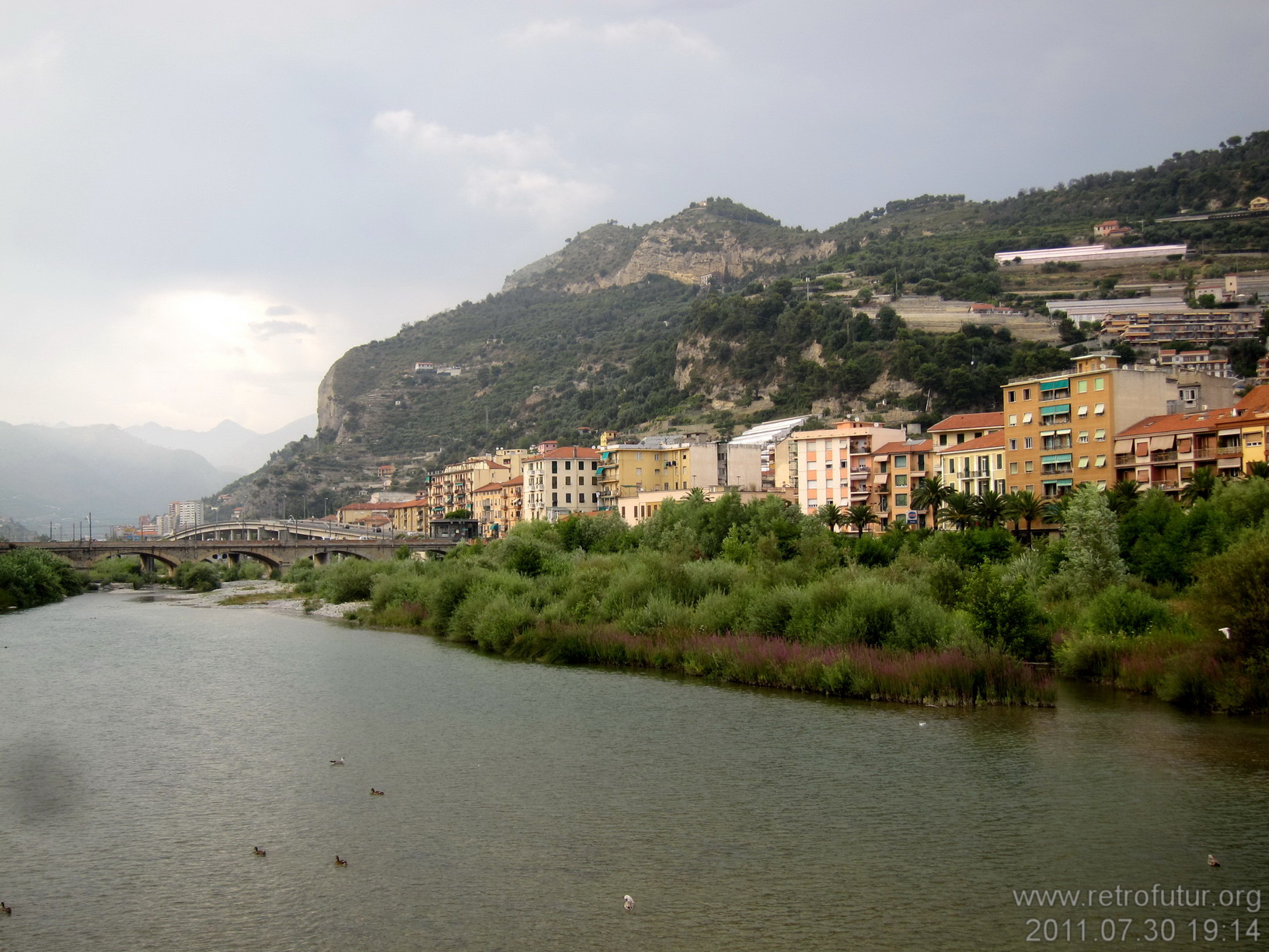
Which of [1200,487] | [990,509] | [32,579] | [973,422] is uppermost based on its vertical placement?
[973,422]

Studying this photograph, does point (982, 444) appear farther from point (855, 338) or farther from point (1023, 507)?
point (855, 338)

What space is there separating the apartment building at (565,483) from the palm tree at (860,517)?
34.1 m

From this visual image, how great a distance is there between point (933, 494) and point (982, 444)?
20.7ft

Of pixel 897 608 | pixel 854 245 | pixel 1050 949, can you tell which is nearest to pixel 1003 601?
pixel 897 608

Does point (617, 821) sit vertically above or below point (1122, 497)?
below

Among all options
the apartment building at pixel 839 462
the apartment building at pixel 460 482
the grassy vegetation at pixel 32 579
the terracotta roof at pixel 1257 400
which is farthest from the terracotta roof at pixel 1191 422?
the apartment building at pixel 460 482

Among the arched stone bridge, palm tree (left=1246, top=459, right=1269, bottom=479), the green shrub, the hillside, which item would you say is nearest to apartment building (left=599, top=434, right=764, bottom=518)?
the arched stone bridge

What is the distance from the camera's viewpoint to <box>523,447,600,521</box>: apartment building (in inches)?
3752

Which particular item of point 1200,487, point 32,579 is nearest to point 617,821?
point 1200,487

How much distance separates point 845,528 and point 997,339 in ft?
148

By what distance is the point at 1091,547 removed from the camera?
37406 millimetres

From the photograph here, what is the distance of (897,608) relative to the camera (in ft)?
91.5

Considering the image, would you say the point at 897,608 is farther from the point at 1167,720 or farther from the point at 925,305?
the point at 925,305

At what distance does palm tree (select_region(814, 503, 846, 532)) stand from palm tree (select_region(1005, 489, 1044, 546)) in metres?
11.4
